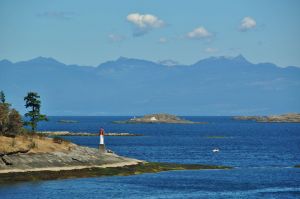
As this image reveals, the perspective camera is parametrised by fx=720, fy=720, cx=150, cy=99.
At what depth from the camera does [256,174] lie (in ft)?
318

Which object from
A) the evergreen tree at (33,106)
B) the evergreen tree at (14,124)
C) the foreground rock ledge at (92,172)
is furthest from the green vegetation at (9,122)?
the evergreen tree at (33,106)

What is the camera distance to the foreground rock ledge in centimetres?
8088

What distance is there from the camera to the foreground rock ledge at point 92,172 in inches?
3184

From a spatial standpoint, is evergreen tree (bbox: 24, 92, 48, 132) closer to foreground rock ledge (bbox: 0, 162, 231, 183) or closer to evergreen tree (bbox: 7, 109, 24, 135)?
evergreen tree (bbox: 7, 109, 24, 135)

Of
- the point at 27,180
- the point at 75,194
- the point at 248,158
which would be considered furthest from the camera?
the point at 248,158

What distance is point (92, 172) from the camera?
295ft

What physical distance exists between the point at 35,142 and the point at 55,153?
303cm

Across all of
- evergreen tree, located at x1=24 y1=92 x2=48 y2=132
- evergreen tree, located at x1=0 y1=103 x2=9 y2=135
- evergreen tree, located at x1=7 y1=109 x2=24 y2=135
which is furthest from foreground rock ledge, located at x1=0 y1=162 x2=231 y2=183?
evergreen tree, located at x1=24 y1=92 x2=48 y2=132

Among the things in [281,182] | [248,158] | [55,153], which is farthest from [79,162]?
[248,158]

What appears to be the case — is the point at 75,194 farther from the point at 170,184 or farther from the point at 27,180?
the point at 170,184

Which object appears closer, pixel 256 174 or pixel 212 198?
pixel 212 198

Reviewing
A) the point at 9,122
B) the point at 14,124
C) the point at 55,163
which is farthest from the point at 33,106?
the point at 55,163

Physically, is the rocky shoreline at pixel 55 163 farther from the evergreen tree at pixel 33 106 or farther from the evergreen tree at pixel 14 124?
the evergreen tree at pixel 33 106

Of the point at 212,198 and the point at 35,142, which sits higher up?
the point at 35,142
